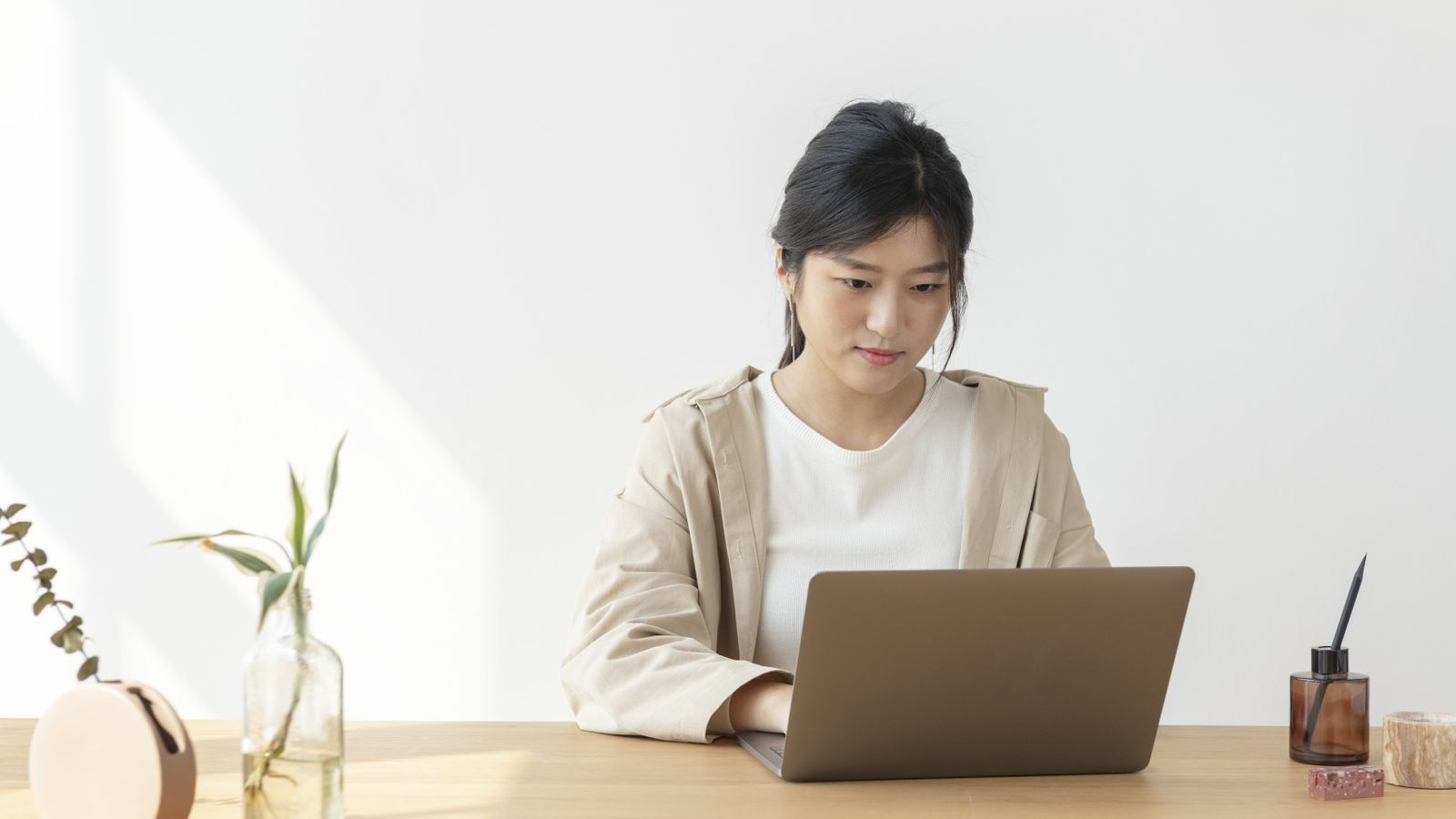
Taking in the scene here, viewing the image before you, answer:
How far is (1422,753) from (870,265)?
77 cm

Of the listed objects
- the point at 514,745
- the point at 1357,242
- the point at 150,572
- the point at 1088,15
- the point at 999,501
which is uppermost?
the point at 1088,15

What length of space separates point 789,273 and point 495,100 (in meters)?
1.07

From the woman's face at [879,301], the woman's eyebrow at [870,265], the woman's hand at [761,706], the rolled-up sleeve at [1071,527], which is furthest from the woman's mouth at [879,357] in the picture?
the woman's hand at [761,706]

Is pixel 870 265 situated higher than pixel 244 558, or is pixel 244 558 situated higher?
pixel 870 265

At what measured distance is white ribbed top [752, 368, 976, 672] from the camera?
65.9 inches

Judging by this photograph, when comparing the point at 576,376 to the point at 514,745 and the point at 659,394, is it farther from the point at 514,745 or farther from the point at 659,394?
the point at 514,745

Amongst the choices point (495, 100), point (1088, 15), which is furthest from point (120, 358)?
point (1088, 15)

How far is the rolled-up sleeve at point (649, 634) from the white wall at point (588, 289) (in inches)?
36.9

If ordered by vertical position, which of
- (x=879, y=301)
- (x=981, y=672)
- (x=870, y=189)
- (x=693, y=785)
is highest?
(x=870, y=189)

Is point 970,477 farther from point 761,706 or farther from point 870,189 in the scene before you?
point 761,706

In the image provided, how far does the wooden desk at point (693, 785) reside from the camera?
1004 mm

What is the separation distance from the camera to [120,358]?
8.54 ft

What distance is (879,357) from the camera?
162cm

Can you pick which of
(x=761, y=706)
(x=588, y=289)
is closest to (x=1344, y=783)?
(x=761, y=706)
